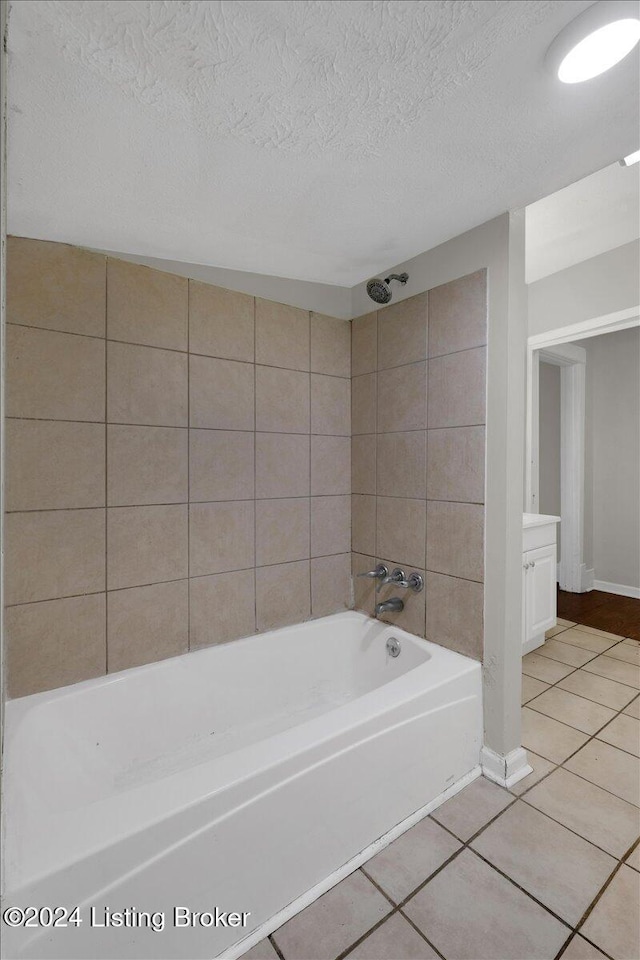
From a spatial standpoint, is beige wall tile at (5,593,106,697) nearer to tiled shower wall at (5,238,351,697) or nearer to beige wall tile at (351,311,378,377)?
tiled shower wall at (5,238,351,697)

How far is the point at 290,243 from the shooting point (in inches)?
73.9

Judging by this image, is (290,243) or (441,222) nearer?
(441,222)

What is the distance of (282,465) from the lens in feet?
7.24

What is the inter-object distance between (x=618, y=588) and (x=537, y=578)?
1952mm

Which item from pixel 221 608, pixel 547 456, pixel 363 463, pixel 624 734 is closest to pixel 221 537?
pixel 221 608

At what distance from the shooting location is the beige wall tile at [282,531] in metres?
2.15

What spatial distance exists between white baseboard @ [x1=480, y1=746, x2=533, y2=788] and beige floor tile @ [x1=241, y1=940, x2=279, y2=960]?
993 mm

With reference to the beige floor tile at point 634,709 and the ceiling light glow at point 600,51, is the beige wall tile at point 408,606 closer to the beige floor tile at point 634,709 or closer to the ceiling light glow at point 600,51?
the beige floor tile at point 634,709

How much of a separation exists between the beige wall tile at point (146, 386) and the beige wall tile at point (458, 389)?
3.51ft

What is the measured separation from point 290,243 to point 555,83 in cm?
105

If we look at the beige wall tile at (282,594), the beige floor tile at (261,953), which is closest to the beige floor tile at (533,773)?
the beige floor tile at (261,953)

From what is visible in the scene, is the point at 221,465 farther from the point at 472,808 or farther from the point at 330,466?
the point at 472,808

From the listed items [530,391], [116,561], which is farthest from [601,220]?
[116,561]

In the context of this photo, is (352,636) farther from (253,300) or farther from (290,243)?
(290,243)
